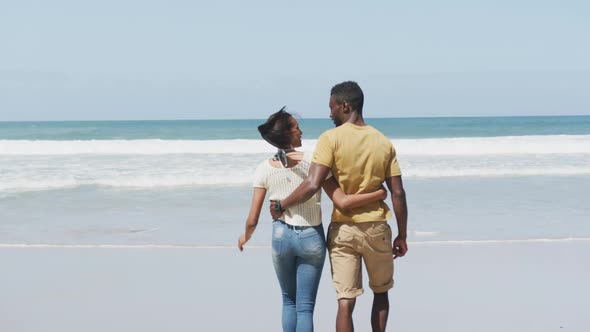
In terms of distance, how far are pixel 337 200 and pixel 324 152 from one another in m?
0.25

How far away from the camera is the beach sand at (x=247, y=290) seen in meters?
4.72

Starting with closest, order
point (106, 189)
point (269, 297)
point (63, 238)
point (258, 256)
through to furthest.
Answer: point (269, 297) < point (258, 256) < point (63, 238) < point (106, 189)

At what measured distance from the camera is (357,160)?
3447mm

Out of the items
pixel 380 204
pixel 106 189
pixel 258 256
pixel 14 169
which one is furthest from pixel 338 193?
pixel 14 169

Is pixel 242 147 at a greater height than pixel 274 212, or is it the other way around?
pixel 274 212

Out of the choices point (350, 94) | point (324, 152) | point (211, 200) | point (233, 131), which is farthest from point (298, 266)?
point (233, 131)

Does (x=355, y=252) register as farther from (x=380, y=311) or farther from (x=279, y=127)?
(x=279, y=127)

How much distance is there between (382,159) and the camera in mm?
3467

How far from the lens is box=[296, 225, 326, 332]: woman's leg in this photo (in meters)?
3.52

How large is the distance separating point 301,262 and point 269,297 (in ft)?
5.98

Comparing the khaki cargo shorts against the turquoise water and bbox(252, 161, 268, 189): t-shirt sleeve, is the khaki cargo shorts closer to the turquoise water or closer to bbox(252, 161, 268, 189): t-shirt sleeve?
bbox(252, 161, 268, 189): t-shirt sleeve

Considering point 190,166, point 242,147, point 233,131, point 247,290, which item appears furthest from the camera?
point 233,131

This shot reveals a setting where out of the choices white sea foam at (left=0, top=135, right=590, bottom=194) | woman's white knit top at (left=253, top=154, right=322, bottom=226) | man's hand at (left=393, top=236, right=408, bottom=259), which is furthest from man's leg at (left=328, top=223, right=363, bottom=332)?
white sea foam at (left=0, top=135, right=590, bottom=194)

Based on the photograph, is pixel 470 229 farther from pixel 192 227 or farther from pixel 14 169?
pixel 14 169
